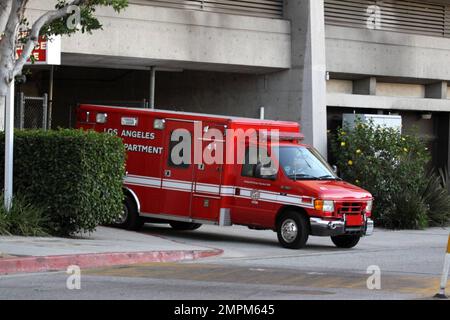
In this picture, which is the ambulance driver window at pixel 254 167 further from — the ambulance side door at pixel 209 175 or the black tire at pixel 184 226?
the black tire at pixel 184 226

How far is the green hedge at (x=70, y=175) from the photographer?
1723 cm

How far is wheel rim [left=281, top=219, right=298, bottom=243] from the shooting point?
18.3 m

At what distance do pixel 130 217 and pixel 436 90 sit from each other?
568 inches

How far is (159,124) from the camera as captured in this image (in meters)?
19.7

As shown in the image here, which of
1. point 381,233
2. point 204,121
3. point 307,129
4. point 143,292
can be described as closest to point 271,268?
point 143,292

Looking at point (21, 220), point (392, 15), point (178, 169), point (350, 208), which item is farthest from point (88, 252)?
point (392, 15)

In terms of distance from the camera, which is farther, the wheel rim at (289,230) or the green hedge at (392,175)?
the green hedge at (392,175)

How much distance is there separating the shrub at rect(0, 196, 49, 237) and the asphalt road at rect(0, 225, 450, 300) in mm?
3118

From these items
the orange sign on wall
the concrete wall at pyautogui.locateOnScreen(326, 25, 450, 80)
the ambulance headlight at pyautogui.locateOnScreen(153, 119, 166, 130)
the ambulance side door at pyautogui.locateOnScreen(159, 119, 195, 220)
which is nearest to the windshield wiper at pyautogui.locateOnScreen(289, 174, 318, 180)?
the ambulance side door at pyautogui.locateOnScreen(159, 119, 195, 220)

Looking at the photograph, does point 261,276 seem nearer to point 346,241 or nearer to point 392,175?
point 346,241

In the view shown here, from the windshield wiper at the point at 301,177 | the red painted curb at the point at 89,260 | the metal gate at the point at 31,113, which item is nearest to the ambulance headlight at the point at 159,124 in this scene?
the metal gate at the point at 31,113

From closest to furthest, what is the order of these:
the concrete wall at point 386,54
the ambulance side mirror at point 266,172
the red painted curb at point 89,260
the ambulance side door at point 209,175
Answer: the red painted curb at point 89,260, the ambulance side mirror at point 266,172, the ambulance side door at point 209,175, the concrete wall at point 386,54

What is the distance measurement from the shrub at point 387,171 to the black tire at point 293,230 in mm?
6649

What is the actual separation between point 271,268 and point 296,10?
1270cm
